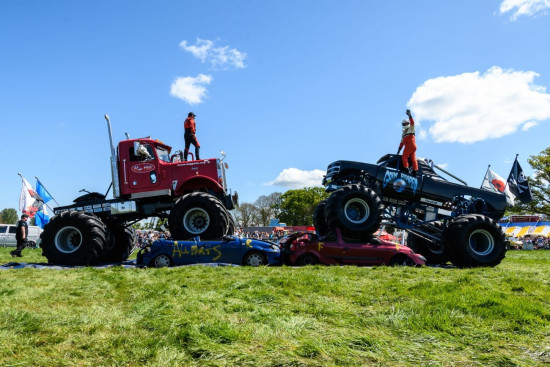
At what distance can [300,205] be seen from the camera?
2589 inches

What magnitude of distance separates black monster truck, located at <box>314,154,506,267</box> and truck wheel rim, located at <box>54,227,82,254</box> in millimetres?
6779

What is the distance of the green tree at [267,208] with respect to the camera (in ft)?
233

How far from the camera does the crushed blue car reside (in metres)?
9.88

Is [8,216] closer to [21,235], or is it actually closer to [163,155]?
[21,235]

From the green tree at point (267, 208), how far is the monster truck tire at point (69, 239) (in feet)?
196

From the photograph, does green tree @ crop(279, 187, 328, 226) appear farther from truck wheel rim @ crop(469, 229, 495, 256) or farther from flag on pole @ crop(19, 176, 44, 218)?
truck wheel rim @ crop(469, 229, 495, 256)

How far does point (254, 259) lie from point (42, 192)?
47.7 feet

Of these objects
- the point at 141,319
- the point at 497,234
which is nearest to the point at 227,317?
the point at 141,319

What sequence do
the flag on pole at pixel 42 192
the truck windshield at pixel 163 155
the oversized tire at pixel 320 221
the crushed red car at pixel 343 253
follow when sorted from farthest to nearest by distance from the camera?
the flag on pole at pixel 42 192
the oversized tire at pixel 320 221
the truck windshield at pixel 163 155
the crushed red car at pixel 343 253

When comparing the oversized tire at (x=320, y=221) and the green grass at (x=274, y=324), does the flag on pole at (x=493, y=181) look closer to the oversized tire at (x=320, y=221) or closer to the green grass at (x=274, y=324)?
the oversized tire at (x=320, y=221)

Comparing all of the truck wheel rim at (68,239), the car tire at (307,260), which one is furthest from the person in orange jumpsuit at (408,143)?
the truck wheel rim at (68,239)

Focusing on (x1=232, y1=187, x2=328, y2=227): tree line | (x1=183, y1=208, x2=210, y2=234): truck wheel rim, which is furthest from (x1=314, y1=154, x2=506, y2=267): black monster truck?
(x1=232, y1=187, x2=328, y2=227): tree line

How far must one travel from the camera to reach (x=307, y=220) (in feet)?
213

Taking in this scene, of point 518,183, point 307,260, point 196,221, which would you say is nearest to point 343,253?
point 307,260
